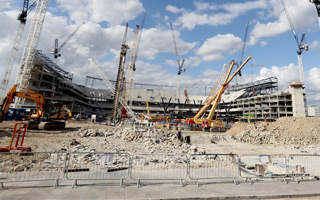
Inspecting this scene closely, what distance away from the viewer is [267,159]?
850 centimetres

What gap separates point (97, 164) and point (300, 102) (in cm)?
9142

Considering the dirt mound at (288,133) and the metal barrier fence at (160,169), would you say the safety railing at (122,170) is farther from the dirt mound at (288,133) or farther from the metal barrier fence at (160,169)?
the dirt mound at (288,133)

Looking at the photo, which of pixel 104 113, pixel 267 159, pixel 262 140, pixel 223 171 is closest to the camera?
pixel 267 159

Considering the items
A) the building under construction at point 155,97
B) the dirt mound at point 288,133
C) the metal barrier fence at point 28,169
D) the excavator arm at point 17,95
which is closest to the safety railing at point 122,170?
the metal barrier fence at point 28,169

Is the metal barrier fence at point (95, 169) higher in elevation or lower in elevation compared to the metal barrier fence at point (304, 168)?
lower

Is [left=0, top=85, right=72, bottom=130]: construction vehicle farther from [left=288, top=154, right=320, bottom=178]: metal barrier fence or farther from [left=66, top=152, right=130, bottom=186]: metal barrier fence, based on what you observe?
[left=288, top=154, right=320, bottom=178]: metal barrier fence

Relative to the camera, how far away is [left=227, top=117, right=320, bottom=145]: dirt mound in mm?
24750

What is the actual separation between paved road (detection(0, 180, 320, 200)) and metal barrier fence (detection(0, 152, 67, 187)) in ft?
2.05

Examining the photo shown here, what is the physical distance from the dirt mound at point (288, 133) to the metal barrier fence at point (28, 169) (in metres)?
25.4

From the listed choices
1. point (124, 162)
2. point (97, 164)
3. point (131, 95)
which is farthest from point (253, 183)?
point (131, 95)

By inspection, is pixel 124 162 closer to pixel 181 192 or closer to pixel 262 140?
pixel 181 192

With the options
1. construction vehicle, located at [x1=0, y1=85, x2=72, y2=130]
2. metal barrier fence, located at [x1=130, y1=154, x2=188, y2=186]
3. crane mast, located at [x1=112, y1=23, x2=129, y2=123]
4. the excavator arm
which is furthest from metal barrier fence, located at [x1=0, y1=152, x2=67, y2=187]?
crane mast, located at [x1=112, y1=23, x2=129, y2=123]

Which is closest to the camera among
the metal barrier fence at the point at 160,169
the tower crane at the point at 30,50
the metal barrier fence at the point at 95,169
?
the metal barrier fence at the point at 95,169

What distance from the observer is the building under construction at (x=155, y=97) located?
67.8m
